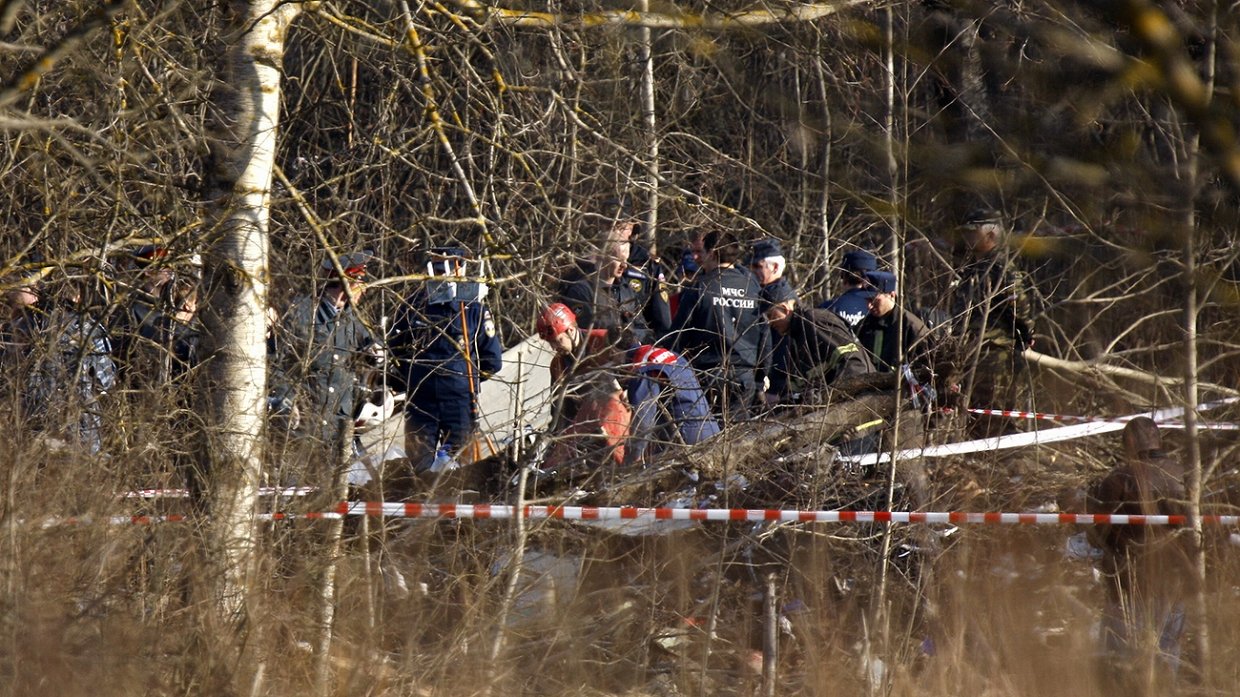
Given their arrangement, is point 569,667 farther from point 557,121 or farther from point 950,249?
point 557,121

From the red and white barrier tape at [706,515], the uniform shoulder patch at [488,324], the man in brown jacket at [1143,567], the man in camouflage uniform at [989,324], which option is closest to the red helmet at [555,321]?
the red and white barrier tape at [706,515]

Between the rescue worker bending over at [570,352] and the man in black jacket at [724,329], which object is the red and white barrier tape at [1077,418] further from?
Result: the rescue worker bending over at [570,352]

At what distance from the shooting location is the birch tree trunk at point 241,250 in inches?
213

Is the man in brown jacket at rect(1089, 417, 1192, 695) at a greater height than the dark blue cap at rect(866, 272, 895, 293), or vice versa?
the dark blue cap at rect(866, 272, 895, 293)

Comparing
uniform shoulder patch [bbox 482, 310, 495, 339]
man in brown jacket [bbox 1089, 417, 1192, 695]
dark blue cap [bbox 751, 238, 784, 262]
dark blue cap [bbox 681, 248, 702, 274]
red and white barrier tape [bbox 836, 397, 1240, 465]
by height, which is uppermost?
dark blue cap [bbox 751, 238, 784, 262]

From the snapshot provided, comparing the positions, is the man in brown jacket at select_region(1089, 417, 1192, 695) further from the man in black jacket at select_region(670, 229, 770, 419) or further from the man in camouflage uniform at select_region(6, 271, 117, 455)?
the man in camouflage uniform at select_region(6, 271, 117, 455)

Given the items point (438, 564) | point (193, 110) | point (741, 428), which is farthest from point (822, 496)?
point (193, 110)

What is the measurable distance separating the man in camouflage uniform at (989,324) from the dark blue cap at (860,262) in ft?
2.75

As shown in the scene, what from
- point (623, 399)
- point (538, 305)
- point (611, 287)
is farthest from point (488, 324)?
point (623, 399)

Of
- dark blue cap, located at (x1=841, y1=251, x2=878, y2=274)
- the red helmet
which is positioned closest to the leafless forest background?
the red helmet

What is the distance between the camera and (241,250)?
5.52 metres

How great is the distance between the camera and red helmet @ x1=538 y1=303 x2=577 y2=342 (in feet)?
19.8

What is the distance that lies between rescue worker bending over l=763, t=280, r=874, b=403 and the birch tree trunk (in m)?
2.38

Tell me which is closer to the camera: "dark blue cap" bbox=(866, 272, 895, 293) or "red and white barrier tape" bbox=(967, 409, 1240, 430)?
"red and white barrier tape" bbox=(967, 409, 1240, 430)
